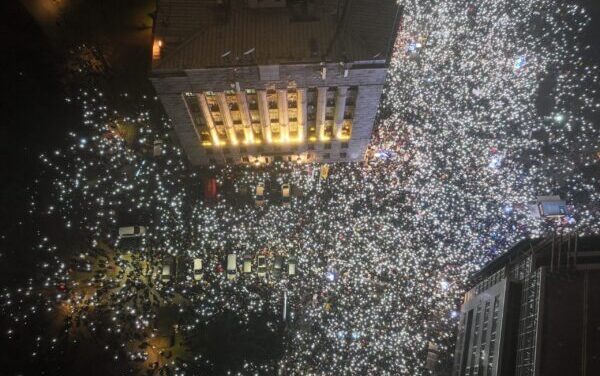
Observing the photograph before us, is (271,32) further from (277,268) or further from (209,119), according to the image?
(277,268)

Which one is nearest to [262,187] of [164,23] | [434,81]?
[164,23]

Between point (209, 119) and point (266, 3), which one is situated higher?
point (266, 3)

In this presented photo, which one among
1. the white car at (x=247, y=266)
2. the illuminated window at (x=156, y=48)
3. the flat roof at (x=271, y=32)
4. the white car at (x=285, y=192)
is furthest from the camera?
the white car at (x=285, y=192)

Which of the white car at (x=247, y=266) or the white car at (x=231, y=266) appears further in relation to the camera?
the white car at (x=247, y=266)

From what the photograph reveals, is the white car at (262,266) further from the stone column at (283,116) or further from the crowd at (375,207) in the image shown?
the stone column at (283,116)

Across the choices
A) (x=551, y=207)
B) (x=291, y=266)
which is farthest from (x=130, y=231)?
(x=551, y=207)

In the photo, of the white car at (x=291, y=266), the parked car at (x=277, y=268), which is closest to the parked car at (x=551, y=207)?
the white car at (x=291, y=266)

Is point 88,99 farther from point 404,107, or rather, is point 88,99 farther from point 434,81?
point 434,81
